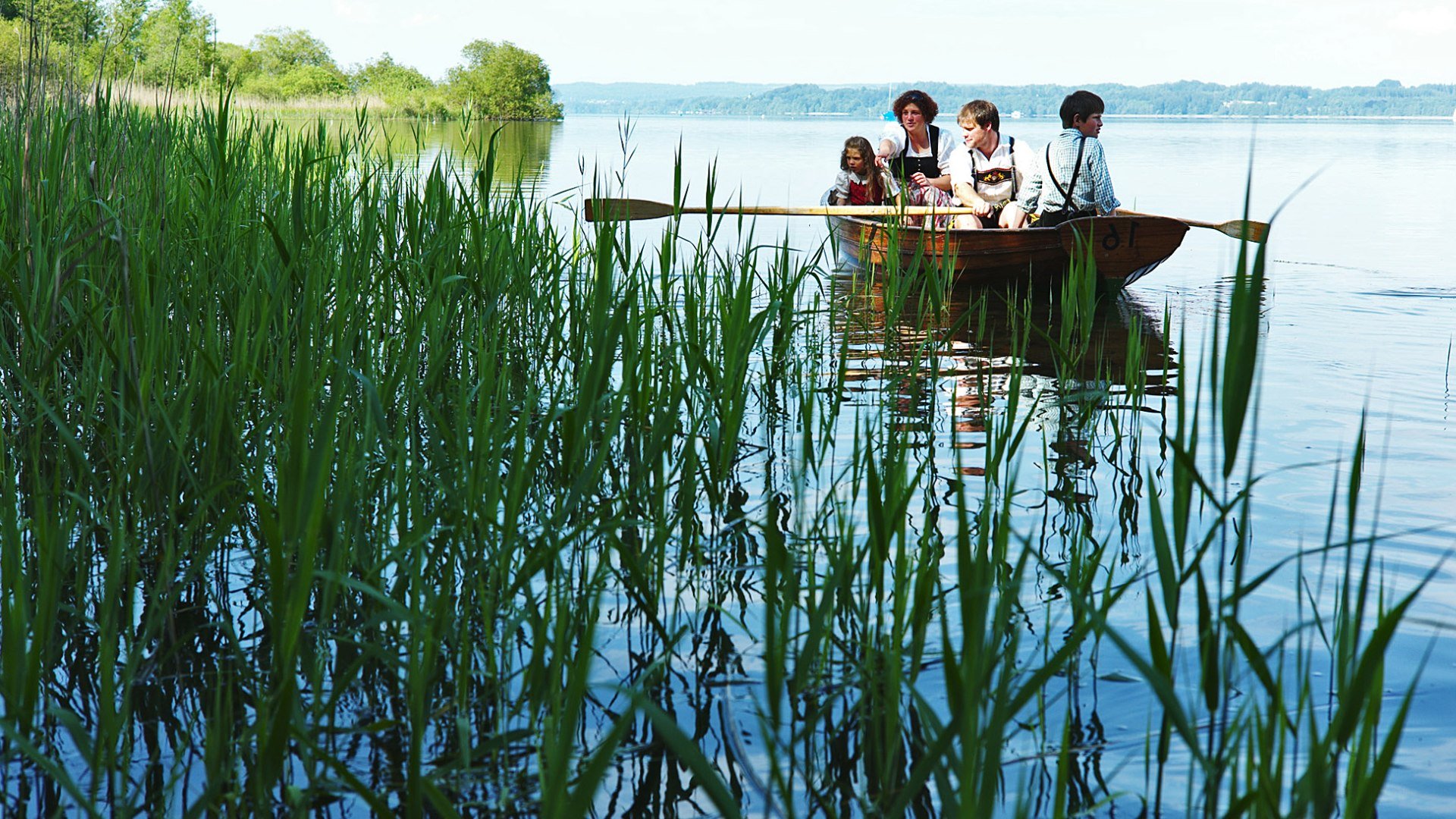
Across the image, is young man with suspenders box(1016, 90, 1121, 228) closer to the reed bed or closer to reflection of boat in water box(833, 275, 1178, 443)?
reflection of boat in water box(833, 275, 1178, 443)

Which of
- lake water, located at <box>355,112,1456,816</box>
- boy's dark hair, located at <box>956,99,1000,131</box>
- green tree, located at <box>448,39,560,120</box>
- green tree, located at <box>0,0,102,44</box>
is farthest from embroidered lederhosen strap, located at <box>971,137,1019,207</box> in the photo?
green tree, located at <box>448,39,560,120</box>

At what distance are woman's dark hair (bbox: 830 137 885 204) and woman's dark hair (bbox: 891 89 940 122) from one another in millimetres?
450

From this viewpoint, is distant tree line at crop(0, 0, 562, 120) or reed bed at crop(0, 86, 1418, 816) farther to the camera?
distant tree line at crop(0, 0, 562, 120)

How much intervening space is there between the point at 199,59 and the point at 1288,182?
21.1m

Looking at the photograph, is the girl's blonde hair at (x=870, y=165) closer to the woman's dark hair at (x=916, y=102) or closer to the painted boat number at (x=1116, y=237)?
the woman's dark hair at (x=916, y=102)

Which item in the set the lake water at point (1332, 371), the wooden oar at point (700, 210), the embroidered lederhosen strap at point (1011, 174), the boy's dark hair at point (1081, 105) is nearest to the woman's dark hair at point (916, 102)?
the embroidered lederhosen strap at point (1011, 174)

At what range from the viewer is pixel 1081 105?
26.1 ft

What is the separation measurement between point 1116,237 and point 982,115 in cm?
179

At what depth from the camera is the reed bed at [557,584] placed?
62.9 inches

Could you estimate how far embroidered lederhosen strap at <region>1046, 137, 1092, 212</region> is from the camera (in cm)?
818

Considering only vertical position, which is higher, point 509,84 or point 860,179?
point 509,84

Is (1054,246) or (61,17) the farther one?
(1054,246)

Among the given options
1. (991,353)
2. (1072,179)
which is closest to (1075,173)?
(1072,179)

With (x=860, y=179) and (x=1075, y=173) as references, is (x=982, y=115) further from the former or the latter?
(x=860, y=179)
